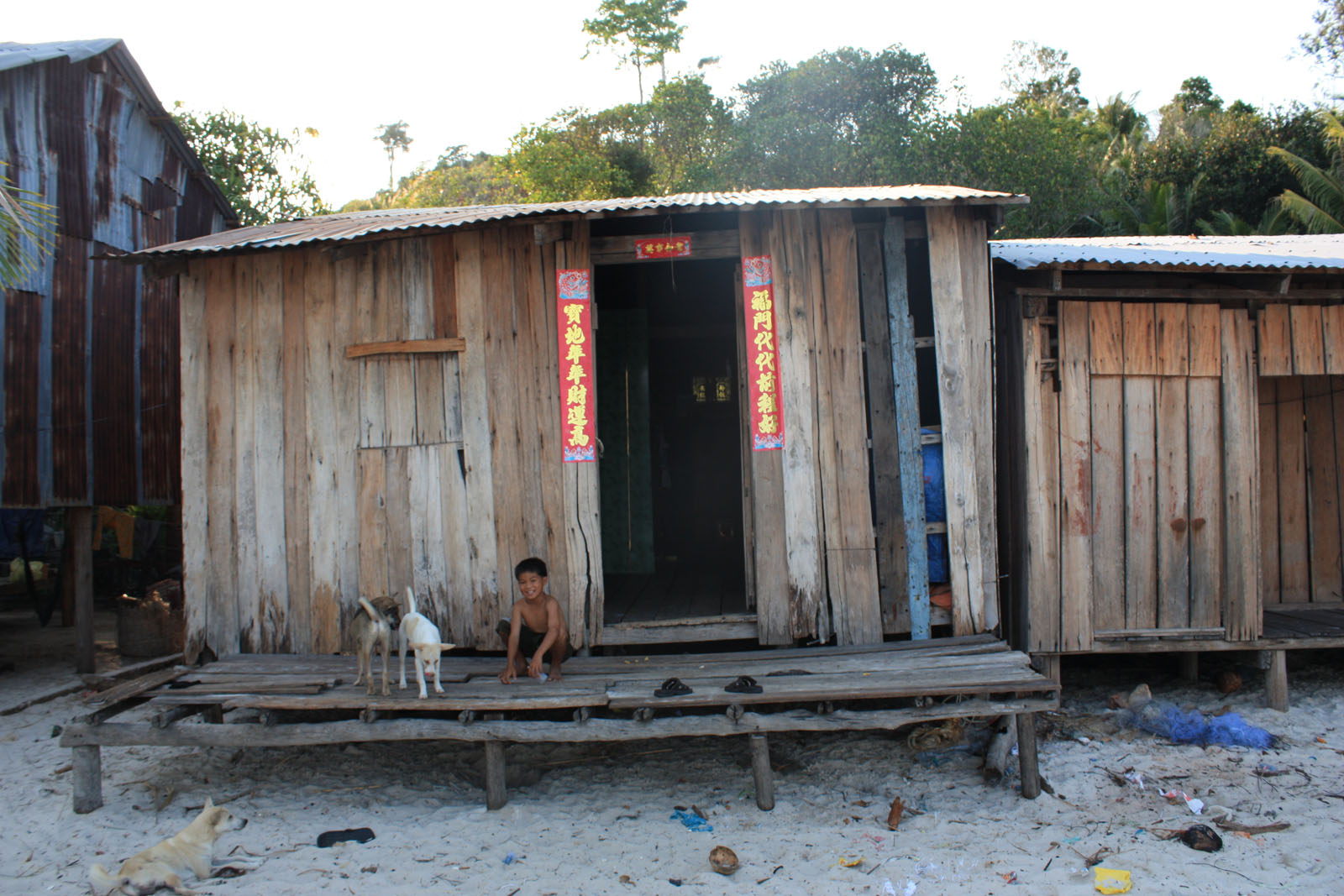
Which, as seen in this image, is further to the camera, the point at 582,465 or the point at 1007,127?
the point at 1007,127

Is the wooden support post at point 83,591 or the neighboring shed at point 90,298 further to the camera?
the wooden support post at point 83,591

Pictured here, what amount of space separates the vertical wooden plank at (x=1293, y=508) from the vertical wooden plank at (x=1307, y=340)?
1246mm

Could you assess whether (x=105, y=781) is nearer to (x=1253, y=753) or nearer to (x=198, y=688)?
(x=198, y=688)

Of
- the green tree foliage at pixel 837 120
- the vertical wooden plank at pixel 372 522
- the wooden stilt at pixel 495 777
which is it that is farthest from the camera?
the green tree foliage at pixel 837 120

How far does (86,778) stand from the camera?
4.82 meters

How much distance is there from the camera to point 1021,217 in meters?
17.4

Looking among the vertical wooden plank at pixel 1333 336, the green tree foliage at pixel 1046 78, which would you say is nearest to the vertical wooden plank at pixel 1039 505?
the vertical wooden plank at pixel 1333 336

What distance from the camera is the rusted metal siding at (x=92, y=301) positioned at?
7.38 metres

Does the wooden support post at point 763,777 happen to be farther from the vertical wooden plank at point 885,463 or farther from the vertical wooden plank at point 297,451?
the vertical wooden plank at point 297,451

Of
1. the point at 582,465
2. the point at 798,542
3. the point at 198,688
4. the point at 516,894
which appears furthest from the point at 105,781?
the point at 798,542

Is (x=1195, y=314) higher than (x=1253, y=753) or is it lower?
higher

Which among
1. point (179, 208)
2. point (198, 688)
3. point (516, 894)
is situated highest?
point (179, 208)

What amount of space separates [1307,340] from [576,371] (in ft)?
17.4

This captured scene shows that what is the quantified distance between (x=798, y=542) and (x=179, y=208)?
8.23 meters
